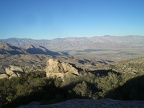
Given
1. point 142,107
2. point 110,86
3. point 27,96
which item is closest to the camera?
point 142,107

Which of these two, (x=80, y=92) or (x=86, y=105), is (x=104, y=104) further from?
(x=80, y=92)

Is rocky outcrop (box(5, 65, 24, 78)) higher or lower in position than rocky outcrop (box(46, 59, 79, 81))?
lower

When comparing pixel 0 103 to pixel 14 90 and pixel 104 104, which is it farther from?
pixel 104 104

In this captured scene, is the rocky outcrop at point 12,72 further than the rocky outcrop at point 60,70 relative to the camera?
Yes

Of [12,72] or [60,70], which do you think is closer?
[60,70]

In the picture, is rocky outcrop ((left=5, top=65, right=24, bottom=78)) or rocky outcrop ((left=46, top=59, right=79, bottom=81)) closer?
rocky outcrop ((left=46, top=59, right=79, bottom=81))

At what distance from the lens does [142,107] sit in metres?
32.2

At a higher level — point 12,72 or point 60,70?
point 60,70

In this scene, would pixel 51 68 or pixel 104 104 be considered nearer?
pixel 104 104

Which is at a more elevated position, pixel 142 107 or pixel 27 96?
pixel 142 107

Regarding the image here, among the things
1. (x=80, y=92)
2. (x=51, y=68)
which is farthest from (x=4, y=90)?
(x=51, y=68)

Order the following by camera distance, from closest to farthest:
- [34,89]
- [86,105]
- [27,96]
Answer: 1. [86,105]
2. [27,96]
3. [34,89]

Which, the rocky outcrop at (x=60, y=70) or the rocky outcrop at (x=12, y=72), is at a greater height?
the rocky outcrop at (x=60, y=70)

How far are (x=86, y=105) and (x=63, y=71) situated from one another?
245 feet
